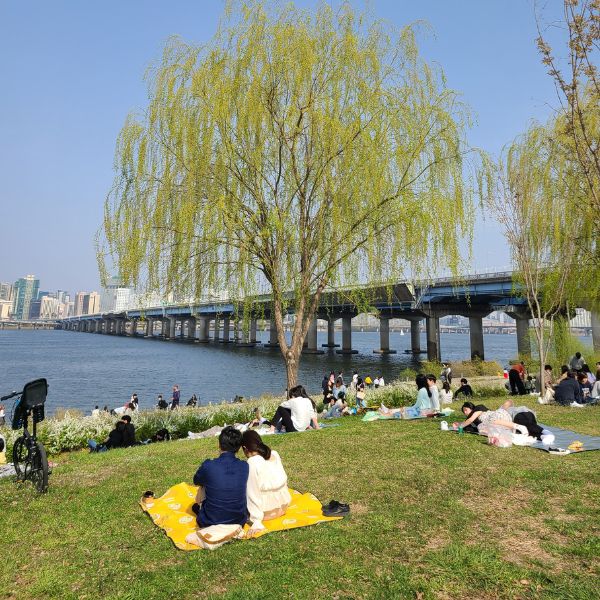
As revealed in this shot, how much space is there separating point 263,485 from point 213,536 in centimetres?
79

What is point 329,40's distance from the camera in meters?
11.7

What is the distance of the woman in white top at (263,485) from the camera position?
4953mm

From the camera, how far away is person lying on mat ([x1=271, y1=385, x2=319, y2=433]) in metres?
10.9

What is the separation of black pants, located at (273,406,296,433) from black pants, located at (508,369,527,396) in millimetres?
10632

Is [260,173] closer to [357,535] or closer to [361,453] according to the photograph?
[361,453]

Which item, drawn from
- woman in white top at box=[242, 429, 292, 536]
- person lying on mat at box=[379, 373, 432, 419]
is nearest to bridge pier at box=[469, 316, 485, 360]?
A: person lying on mat at box=[379, 373, 432, 419]

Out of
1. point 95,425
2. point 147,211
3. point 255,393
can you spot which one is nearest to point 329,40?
point 147,211

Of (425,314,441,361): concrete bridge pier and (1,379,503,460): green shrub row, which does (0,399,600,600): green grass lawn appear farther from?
(425,314,441,361): concrete bridge pier

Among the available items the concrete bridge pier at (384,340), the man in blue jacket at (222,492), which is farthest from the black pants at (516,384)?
the concrete bridge pier at (384,340)

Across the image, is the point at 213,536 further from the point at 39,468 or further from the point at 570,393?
the point at 570,393

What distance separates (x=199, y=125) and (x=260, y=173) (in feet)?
6.20

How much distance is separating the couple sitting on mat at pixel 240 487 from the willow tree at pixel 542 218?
13358mm

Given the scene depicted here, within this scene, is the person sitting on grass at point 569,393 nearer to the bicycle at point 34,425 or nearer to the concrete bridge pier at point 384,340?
the bicycle at point 34,425

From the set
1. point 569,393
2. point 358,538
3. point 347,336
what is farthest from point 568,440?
point 347,336
